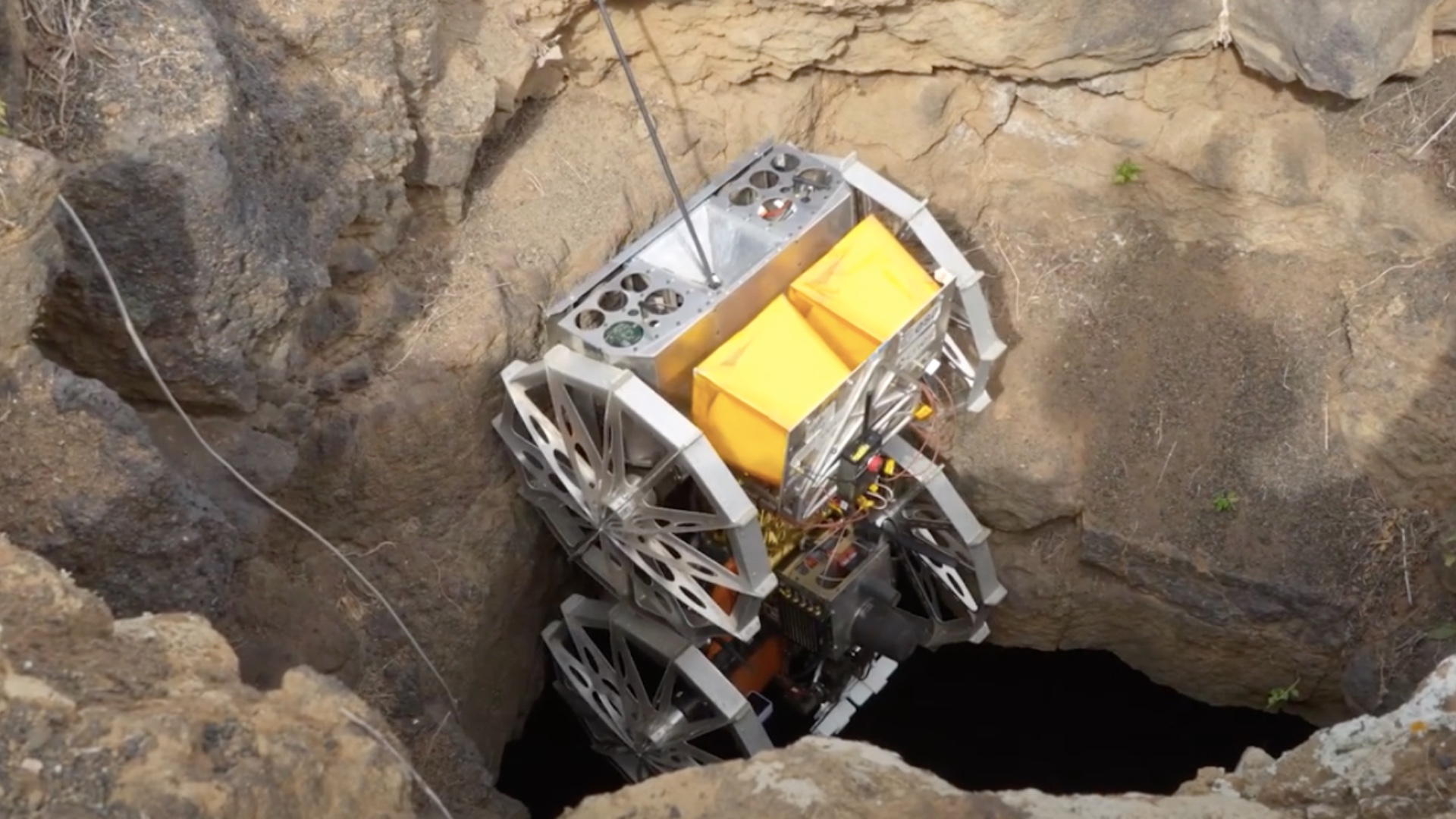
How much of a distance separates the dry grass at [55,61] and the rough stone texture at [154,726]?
1484 millimetres

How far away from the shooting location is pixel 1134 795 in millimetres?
3115

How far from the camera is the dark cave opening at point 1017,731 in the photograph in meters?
6.15

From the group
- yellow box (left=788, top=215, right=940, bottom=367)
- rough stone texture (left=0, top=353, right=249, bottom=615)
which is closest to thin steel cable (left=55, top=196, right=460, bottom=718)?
rough stone texture (left=0, top=353, right=249, bottom=615)

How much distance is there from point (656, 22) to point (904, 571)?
247 centimetres

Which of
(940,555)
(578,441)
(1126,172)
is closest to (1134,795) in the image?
(578,441)

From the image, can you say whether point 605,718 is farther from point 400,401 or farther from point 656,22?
point 656,22

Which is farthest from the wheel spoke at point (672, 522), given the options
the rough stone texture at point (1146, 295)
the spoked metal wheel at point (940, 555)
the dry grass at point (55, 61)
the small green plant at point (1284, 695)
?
the small green plant at point (1284, 695)

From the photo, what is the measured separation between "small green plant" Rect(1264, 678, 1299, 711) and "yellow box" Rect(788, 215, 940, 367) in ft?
7.39

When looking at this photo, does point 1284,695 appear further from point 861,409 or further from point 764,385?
point 764,385

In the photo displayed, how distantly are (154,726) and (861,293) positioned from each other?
2818mm

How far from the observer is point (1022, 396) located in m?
5.77

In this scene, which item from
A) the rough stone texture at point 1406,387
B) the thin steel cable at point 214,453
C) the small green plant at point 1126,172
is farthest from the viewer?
the small green plant at point 1126,172

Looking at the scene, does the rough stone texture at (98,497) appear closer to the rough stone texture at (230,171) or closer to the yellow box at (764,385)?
the rough stone texture at (230,171)

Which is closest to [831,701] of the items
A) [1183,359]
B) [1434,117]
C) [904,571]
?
[904,571]
